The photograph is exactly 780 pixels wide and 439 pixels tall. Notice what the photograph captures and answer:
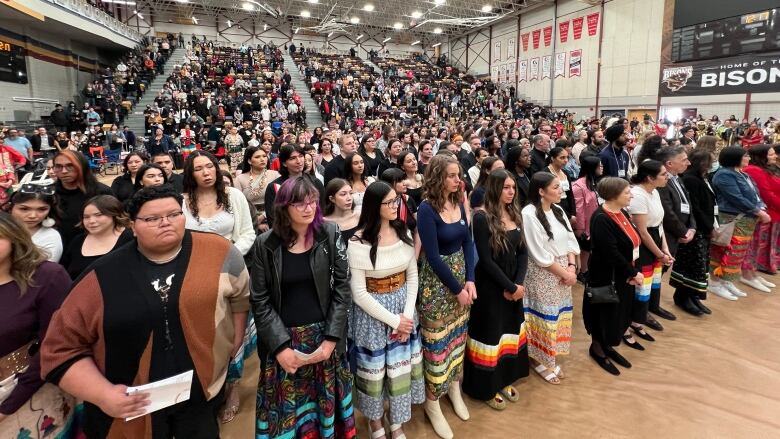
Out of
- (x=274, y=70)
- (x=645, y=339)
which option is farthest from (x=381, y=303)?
(x=274, y=70)

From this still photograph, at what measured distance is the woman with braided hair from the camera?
2646mm

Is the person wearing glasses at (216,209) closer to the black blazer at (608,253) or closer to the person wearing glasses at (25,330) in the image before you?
the person wearing glasses at (25,330)

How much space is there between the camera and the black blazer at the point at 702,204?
3736 millimetres

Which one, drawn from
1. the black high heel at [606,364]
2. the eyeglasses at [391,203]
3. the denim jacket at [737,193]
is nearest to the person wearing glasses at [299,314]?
the eyeglasses at [391,203]

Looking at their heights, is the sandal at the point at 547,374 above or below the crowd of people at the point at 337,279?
below

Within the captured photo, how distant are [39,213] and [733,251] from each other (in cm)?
585

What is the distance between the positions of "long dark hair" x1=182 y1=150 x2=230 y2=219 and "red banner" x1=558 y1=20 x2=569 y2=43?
69.7ft

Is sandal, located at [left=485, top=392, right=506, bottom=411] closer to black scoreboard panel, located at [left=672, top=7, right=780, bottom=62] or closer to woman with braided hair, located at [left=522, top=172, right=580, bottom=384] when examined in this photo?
woman with braided hair, located at [left=522, top=172, right=580, bottom=384]

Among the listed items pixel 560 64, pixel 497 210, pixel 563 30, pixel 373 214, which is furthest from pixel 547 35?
pixel 373 214

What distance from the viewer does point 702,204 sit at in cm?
376

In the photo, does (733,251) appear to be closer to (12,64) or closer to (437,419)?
(437,419)

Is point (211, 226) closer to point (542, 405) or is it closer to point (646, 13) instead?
point (542, 405)

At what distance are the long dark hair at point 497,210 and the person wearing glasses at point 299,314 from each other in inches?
40.4

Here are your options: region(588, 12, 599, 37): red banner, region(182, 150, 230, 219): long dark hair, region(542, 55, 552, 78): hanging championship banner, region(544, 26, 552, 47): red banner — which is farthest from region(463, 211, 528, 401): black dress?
region(544, 26, 552, 47): red banner
